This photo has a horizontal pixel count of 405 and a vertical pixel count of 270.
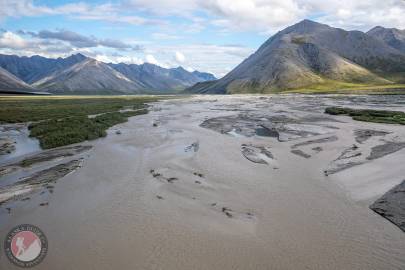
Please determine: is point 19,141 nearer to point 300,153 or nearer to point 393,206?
point 300,153

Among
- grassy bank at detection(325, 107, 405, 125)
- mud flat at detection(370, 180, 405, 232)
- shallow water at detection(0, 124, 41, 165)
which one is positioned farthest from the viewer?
grassy bank at detection(325, 107, 405, 125)

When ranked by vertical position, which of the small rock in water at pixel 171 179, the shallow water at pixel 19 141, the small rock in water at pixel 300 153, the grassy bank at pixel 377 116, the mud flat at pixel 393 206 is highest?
the grassy bank at pixel 377 116

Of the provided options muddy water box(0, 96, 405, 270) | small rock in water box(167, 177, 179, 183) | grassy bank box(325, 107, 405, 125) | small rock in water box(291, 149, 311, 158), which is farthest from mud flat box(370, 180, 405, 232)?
grassy bank box(325, 107, 405, 125)

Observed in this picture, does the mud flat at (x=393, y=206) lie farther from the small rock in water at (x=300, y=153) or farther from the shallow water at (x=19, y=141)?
the shallow water at (x=19, y=141)

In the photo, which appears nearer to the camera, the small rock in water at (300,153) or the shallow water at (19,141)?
the small rock in water at (300,153)

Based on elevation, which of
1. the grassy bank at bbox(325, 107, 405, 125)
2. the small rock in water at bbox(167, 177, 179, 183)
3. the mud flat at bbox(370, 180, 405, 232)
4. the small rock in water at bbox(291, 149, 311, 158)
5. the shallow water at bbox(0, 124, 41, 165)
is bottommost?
the shallow water at bbox(0, 124, 41, 165)

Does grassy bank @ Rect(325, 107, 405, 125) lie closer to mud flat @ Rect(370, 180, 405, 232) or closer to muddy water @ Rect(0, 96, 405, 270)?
muddy water @ Rect(0, 96, 405, 270)

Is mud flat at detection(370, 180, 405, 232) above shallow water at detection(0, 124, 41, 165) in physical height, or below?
above

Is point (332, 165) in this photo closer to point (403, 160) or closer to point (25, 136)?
point (403, 160)

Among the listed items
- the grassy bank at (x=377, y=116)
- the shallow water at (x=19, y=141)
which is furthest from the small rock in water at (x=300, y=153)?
the shallow water at (x=19, y=141)

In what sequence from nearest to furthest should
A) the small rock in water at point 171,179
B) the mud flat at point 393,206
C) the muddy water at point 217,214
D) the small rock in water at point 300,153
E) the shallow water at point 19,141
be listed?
1. the muddy water at point 217,214
2. the mud flat at point 393,206
3. the small rock in water at point 171,179
4. the small rock in water at point 300,153
5. the shallow water at point 19,141
